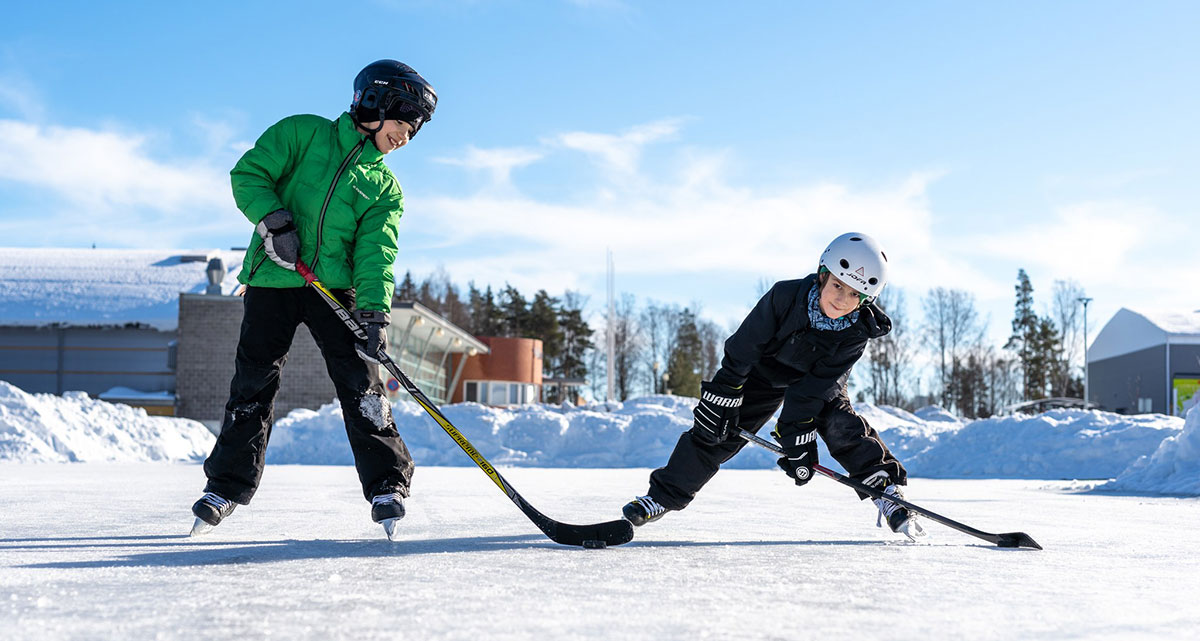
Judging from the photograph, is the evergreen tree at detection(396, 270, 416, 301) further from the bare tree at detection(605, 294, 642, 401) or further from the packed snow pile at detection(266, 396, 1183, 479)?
the packed snow pile at detection(266, 396, 1183, 479)

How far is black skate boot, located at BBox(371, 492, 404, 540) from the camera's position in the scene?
299 centimetres

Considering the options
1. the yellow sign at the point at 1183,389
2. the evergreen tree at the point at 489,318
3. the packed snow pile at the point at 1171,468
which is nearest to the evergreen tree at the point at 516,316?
the evergreen tree at the point at 489,318

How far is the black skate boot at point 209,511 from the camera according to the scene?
304cm

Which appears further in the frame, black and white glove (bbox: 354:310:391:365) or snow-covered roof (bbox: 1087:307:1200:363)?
snow-covered roof (bbox: 1087:307:1200:363)

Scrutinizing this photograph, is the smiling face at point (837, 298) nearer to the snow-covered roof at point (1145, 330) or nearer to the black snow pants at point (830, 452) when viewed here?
the black snow pants at point (830, 452)

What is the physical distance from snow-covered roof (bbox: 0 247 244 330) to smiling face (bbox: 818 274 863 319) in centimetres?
2154

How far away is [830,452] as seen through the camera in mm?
3434

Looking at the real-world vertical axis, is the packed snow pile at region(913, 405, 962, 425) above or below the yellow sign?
below

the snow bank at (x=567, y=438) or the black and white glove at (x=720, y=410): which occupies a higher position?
the black and white glove at (x=720, y=410)

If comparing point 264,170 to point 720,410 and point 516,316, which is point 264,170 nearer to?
point 720,410

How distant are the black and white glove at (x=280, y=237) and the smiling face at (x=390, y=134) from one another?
0.41m

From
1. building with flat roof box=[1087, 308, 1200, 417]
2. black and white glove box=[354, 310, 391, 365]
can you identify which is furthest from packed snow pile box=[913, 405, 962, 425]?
building with flat roof box=[1087, 308, 1200, 417]

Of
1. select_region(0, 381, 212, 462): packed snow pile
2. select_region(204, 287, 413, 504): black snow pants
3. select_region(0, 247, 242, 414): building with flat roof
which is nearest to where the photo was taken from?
select_region(204, 287, 413, 504): black snow pants

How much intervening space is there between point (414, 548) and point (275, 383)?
2.76 feet
